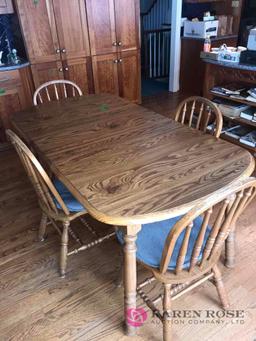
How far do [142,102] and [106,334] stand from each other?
340cm

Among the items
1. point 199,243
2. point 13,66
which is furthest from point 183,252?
point 13,66

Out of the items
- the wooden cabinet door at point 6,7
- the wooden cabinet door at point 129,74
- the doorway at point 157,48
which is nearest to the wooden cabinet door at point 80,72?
the wooden cabinet door at point 129,74

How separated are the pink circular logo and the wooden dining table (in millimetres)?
29

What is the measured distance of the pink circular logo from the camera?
129 centimetres

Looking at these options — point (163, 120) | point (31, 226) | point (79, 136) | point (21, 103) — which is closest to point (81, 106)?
point (79, 136)

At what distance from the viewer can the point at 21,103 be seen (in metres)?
3.03

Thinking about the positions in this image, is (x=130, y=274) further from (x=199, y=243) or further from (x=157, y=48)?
→ (x=157, y=48)

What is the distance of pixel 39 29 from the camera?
2.90m

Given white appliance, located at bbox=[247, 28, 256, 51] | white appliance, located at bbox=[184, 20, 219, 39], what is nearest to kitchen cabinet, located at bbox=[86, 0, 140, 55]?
white appliance, located at bbox=[184, 20, 219, 39]

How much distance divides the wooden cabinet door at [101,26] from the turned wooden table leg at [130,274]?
2.77 m

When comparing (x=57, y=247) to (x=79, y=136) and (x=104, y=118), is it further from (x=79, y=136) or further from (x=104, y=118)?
(x=104, y=118)

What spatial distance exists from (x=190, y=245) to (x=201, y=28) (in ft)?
11.9

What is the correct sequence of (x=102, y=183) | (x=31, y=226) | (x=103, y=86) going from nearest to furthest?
(x=102, y=183) → (x=31, y=226) → (x=103, y=86)

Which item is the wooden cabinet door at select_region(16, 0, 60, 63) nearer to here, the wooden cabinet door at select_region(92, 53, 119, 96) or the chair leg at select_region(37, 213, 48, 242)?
the wooden cabinet door at select_region(92, 53, 119, 96)
